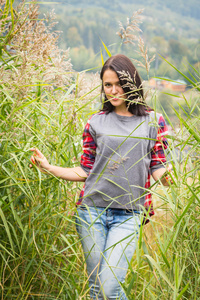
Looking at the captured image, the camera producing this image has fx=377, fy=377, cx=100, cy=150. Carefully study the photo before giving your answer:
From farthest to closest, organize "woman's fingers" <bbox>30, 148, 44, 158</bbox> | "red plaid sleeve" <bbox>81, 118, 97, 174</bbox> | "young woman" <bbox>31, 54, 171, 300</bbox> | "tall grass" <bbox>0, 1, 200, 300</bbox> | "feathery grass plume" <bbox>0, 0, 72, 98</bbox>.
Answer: "red plaid sleeve" <bbox>81, 118, 97, 174</bbox> → "young woman" <bbox>31, 54, 171, 300</bbox> → "woman's fingers" <bbox>30, 148, 44, 158</bbox> → "feathery grass plume" <bbox>0, 0, 72, 98</bbox> → "tall grass" <bbox>0, 1, 200, 300</bbox>

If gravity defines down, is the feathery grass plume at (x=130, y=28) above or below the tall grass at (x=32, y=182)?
above

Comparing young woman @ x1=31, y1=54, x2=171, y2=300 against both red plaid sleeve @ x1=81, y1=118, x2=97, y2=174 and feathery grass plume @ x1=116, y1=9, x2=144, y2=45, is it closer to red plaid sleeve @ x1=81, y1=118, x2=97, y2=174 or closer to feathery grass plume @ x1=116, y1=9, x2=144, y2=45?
red plaid sleeve @ x1=81, y1=118, x2=97, y2=174

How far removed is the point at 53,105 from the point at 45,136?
30 cm

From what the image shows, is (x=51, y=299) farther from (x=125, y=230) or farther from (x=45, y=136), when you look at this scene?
(x=45, y=136)

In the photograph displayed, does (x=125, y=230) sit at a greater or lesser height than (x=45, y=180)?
lesser

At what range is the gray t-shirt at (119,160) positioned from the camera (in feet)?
6.64

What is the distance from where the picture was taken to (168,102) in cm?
163

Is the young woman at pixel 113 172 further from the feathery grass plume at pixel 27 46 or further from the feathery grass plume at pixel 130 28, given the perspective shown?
the feathery grass plume at pixel 27 46

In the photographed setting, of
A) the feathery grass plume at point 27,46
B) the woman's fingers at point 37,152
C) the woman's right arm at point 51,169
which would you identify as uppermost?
the feathery grass plume at point 27,46

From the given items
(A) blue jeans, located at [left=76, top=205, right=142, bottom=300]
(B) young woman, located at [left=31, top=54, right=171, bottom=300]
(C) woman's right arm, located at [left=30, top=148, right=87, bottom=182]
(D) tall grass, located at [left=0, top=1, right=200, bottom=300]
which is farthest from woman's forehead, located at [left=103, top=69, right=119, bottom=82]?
(A) blue jeans, located at [left=76, top=205, right=142, bottom=300]

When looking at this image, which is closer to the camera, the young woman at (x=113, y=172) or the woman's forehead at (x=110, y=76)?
the young woman at (x=113, y=172)

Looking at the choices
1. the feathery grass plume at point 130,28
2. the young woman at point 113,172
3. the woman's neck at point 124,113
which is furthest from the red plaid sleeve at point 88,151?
the feathery grass plume at point 130,28

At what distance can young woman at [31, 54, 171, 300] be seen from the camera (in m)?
1.94

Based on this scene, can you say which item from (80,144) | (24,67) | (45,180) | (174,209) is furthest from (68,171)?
(174,209)
